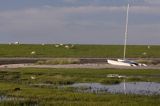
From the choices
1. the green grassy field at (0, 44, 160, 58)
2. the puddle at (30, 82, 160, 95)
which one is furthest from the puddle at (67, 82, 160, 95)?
the green grassy field at (0, 44, 160, 58)

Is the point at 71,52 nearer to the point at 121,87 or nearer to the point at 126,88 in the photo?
the point at 121,87

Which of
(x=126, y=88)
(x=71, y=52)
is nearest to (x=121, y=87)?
(x=126, y=88)

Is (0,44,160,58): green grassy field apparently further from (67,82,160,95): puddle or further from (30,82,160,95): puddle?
(67,82,160,95): puddle

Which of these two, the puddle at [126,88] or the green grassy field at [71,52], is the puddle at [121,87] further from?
the green grassy field at [71,52]

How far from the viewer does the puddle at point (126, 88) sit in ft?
143

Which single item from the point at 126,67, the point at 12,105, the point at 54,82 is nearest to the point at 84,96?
the point at 12,105

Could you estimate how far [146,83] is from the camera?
53875mm

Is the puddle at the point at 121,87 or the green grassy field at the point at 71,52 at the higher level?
the puddle at the point at 121,87

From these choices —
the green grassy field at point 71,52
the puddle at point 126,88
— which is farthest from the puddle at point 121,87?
the green grassy field at point 71,52

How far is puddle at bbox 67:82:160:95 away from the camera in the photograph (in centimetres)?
4362

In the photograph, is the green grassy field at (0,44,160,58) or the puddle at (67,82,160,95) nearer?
the puddle at (67,82,160,95)

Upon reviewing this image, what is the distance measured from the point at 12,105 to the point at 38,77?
2713cm

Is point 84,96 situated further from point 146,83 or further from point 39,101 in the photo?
point 146,83

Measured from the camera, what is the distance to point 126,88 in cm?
4750
